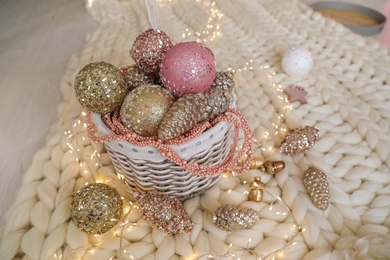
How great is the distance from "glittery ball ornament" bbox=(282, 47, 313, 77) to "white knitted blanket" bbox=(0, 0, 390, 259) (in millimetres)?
18

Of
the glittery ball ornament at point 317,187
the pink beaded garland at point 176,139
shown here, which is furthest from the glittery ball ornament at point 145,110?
the glittery ball ornament at point 317,187

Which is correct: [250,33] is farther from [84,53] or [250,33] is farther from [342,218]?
[342,218]

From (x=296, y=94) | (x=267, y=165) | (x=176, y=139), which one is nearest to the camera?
(x=176, y=139)

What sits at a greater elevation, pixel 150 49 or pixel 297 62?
pixel 150 49

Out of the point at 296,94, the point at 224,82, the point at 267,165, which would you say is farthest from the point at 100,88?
the point at 296,94

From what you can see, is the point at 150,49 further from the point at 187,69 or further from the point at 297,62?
the point at 297,62

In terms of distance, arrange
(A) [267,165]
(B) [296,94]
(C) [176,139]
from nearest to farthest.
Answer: (C) [176,139] < (A) [267,165] < (B) [296,94]

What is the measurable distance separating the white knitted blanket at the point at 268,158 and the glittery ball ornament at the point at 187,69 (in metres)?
0.17

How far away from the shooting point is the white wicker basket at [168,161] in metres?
0.45

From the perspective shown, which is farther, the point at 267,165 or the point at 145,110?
the point at 267,165

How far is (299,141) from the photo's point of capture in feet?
1.93

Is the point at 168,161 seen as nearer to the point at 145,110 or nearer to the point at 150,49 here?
the point at 145,110

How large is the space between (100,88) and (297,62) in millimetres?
433

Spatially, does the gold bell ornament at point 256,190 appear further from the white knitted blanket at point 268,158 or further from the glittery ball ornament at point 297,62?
the glittery ball ornament at point 297,62
